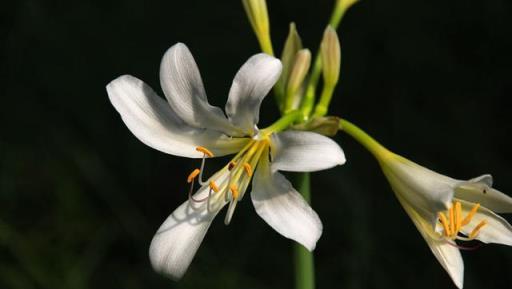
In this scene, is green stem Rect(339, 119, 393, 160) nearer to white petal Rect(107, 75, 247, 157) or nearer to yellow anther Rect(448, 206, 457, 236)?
yellow anther Rect(448, 206, 457, 236)

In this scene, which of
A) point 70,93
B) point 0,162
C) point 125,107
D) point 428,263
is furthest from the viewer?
point 70,93

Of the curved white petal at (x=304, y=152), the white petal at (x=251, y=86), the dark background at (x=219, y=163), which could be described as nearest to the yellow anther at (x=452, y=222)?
the curved white petal at (x=304, y=152)

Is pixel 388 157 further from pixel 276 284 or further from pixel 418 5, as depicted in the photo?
pixel 418 5

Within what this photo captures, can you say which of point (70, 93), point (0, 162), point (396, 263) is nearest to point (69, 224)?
point (0, 162)

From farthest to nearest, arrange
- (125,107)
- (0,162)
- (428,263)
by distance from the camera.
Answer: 1. (0,162)
2. (428,263)
3. (125,107)

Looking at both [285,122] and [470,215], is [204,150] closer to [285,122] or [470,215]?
[285,122]

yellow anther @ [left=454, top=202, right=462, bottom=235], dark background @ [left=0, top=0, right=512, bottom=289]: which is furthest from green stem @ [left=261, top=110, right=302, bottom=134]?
dark background @ [left=0, top=0, right=512, bottom=289]
